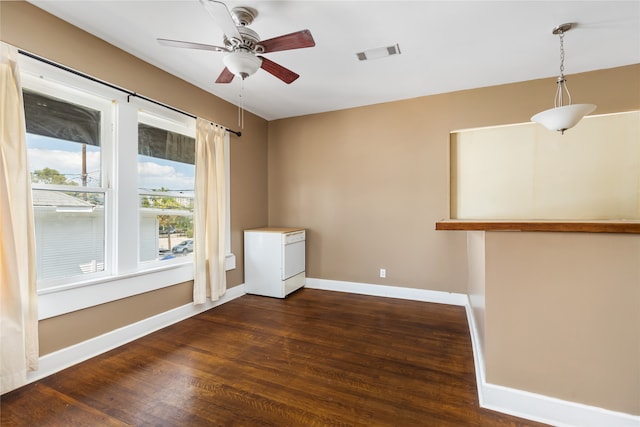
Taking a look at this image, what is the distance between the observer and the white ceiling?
1938mm

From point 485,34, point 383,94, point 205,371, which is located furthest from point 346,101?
point 205,371

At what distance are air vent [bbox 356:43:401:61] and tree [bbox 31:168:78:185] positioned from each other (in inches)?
105

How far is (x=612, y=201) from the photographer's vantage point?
278 cm

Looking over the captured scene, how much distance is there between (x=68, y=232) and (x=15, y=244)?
1.40 feet

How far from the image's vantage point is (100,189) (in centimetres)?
231

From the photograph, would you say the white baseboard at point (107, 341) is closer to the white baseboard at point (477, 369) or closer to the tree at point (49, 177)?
the white baseboard at point (477, 369)

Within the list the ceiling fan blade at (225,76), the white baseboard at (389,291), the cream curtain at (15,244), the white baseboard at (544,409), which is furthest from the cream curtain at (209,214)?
the white baseboard at (544,409)

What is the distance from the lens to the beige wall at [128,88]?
1888mm

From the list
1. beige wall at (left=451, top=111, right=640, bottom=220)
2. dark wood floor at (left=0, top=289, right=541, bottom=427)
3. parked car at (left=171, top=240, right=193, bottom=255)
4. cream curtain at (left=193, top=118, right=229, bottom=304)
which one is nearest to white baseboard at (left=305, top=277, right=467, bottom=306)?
dark wood floor at (left=0, top=289, right=541, bottom=427)

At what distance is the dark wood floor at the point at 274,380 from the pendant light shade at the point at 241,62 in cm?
211

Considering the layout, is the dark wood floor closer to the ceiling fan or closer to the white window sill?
the white window sill

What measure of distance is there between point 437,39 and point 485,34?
373 millimetres

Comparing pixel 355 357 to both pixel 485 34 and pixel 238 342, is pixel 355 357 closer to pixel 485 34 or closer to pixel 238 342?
pixel 238 342

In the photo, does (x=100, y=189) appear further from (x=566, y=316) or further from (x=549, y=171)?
(x=549, y=171)
